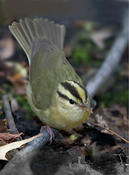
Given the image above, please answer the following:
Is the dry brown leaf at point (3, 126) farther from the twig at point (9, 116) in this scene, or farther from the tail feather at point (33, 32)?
the tail feather at point (33, 32)

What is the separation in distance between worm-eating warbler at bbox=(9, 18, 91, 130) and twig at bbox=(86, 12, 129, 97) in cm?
73

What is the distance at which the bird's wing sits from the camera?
178 inches

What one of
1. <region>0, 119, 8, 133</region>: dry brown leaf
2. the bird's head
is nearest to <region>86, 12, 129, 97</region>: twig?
the bird's head

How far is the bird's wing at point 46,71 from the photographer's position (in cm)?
452

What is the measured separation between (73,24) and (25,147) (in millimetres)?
4842

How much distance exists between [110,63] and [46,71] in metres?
1.90

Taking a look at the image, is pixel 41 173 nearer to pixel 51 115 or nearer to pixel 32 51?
pixel 51 115

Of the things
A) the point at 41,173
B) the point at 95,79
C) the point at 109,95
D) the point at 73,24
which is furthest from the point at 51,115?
the point at 73,24

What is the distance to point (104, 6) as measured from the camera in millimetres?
8922

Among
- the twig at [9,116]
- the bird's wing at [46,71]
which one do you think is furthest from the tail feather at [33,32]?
the twig at [9,116]

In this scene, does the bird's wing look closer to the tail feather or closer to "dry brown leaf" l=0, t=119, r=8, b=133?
the tail feather

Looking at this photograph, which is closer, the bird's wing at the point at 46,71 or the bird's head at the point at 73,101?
the bird's head at the point at 73,101

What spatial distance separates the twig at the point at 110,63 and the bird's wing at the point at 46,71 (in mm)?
715

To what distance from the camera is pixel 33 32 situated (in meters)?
5.57
